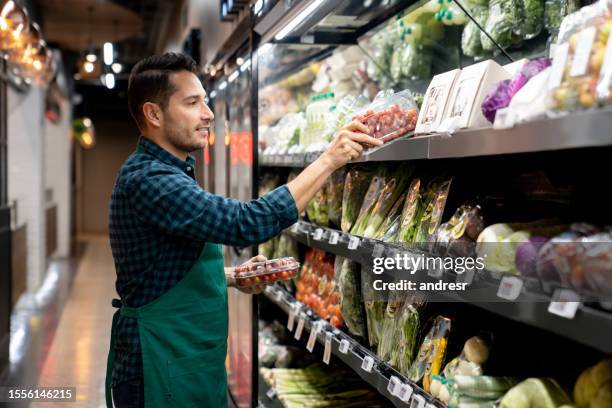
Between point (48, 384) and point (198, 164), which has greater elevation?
point (198, 164)

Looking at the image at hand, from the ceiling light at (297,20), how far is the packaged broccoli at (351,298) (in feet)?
3.29

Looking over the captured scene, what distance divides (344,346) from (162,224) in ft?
3.05

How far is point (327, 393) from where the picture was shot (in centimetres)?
377

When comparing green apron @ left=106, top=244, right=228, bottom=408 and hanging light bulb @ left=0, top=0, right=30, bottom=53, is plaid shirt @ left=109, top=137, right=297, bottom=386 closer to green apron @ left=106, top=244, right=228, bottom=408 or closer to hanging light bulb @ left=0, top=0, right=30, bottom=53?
green apron @ left=106, top=244, right=228, bottom=408

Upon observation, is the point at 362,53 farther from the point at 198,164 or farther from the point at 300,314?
the point at 198,164

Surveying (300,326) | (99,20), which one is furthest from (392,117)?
(99,20)

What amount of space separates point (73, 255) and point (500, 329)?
1401cm

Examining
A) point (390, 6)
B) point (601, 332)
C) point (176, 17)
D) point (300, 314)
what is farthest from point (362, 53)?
point (176, 17)

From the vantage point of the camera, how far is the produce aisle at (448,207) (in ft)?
4.99

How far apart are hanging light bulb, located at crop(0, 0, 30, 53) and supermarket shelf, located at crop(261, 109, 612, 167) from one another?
4111 mm

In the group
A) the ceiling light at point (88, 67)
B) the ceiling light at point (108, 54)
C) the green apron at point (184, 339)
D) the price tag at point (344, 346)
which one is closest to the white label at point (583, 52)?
the green apron at point (184, 339)

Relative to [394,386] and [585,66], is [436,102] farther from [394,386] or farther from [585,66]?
[394,386]

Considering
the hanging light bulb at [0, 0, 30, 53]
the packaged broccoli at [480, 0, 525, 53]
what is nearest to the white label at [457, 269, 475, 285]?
the packaged broccoli at [480, 0, 525, 53]

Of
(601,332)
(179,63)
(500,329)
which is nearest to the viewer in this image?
(601,332)
